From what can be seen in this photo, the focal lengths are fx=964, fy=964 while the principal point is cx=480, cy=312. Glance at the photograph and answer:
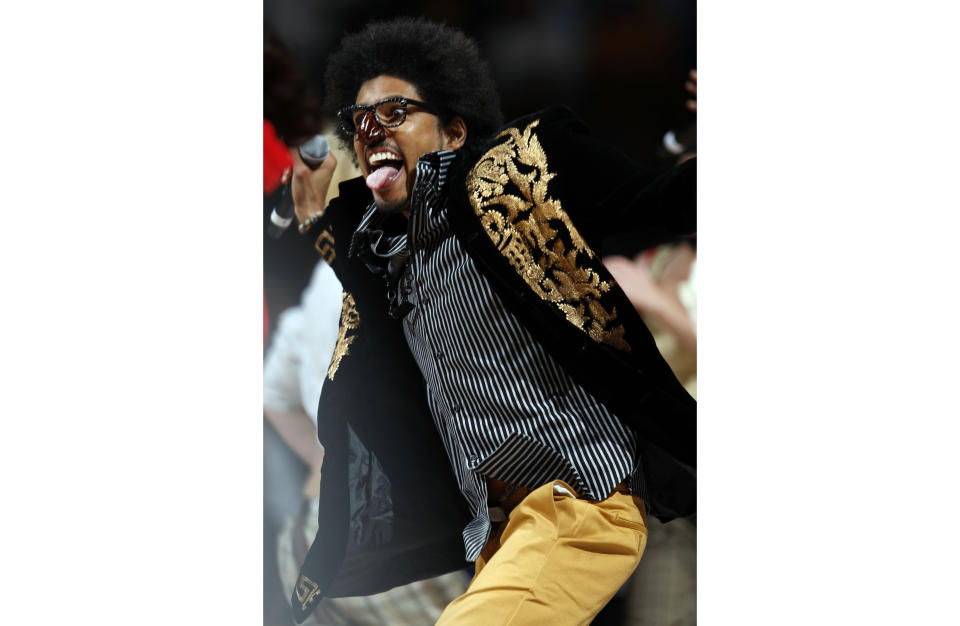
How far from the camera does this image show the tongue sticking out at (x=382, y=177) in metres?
2.54

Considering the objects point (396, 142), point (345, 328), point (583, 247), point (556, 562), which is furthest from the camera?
point (345, 328)

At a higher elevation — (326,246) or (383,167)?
(383,167)

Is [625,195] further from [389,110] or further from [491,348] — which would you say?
[389,110]

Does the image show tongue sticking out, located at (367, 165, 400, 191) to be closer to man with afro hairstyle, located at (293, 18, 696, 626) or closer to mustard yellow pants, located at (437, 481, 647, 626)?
man with afro hairstyle, located at (293, 18, 696, 626)

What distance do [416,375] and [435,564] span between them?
52 cm

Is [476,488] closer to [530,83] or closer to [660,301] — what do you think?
[660,301]

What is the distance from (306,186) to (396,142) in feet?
1.33

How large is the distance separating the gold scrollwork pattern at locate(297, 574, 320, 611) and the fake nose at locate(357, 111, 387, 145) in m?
1.27

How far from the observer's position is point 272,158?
9.34ft

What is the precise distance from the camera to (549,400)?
90.4 inches

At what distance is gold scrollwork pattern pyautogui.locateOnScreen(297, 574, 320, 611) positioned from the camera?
2.78 metres

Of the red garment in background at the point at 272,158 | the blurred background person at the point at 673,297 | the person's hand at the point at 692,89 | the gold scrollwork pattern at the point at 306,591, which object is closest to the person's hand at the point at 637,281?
the blurred background person at the point at 673,297

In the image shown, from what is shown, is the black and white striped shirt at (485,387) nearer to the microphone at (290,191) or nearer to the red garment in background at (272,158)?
the microphone at (290,191)

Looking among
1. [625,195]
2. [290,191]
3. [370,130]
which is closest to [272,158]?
[290,191]
